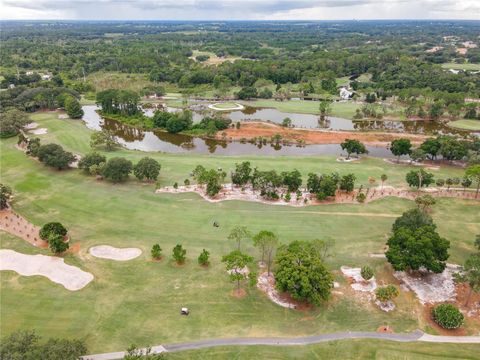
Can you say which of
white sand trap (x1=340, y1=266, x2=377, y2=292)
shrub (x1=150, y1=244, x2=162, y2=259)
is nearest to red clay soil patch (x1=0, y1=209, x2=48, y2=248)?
shrub (x1=150, y1=244, x2=162, y2=259)

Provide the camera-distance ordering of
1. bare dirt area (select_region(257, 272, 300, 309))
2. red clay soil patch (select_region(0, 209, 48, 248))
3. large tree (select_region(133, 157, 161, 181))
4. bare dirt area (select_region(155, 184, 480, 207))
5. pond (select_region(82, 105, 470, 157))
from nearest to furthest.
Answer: bare dirt area (select_region(257, 272, 300, 309)) < red clay soil patch (select_region(0, 209, 48, 248)) < bare dirt area (select_region(155, 184, 480, 207)) < large tree (select_region(133, 157, 161, 181)) < pond (select_region(82, 105, 470, 157))

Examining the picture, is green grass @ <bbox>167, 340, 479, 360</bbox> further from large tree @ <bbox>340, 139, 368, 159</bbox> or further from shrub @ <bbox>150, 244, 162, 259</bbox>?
large tree @ <bbox>340, 139, 368, 159</bbox>

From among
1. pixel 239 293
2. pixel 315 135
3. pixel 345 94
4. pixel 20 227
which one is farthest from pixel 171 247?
pixel 345 94

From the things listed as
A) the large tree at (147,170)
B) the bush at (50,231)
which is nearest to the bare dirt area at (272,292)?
the bush at (50,231)

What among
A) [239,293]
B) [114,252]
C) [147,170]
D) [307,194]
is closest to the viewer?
[239,293]

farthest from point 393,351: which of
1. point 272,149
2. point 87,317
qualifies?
point 272,149

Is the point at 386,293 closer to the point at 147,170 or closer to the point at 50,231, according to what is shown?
the point at 50,231

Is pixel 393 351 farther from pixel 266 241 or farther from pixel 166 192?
pixel 166 192
